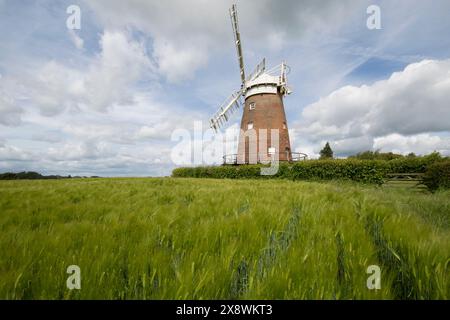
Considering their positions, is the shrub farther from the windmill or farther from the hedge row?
the windmill

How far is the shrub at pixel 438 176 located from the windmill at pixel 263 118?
12.2 meters

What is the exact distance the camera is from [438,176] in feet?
37.6

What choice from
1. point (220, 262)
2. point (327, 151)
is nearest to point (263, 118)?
point (220, 262)

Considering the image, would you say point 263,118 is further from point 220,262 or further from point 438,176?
point 220,262

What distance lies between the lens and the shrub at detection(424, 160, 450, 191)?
11.1 meters

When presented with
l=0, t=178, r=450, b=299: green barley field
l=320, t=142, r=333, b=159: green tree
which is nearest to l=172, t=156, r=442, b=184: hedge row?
l=0, t=178, r=450, b=299: green barley field

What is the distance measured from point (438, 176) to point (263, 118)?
1566 centimetres

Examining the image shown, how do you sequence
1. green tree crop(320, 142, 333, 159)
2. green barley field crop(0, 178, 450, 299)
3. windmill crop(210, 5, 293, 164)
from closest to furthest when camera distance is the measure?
green barley field crop(0, 178, 450, 299), windmill crop(210, 5, 293, 164), green tree crop(320, 142, 333, 159)

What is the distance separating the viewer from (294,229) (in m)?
2.01

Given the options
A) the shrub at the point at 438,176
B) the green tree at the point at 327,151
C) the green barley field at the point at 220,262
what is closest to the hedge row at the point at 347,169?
the shrub at the point at 438,176

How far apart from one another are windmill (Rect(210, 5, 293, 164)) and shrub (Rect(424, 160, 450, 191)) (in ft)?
40.0

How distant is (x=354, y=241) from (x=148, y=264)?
5.24 ft
